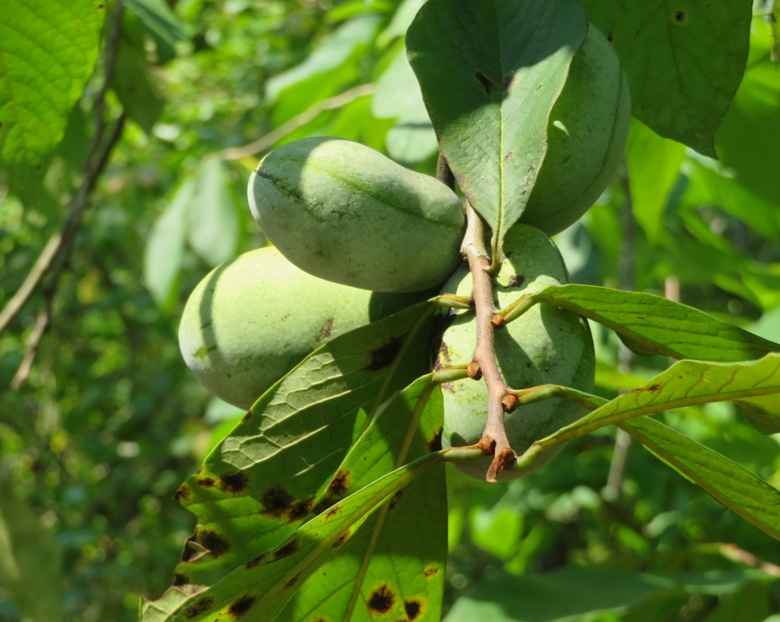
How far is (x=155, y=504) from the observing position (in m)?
5.50

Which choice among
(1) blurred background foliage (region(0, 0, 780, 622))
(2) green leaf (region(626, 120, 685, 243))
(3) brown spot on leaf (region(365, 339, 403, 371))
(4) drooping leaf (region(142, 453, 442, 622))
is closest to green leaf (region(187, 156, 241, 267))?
(1) blurred background foliage (region(0, 0, 780, 622))

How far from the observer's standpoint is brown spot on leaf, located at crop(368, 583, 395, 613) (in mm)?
898

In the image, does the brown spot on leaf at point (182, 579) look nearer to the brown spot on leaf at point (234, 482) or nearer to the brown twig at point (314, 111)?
the brown spot on leaf at point (234, 482)

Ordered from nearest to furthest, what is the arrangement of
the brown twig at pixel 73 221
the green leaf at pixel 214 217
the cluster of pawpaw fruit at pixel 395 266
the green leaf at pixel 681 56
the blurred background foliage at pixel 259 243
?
the cluster of pawpaw fruit at pixel 395 266 → the green leaf at pixel 681 56 → the brown twig at pixel 73 221 → the blurred background foliage at pixel 259 243 → the green leaf at pixel 214 217

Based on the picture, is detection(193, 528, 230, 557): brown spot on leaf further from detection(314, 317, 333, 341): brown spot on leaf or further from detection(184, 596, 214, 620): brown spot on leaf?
detection(314, 317, 333, 341): brown spot on leaf

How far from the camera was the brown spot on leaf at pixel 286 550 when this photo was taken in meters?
0.75

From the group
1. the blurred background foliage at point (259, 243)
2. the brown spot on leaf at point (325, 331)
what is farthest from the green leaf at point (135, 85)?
the brown spot on leaf at point (325, 331)

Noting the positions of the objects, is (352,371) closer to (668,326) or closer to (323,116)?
(668,326)

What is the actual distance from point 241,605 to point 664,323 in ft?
1.45

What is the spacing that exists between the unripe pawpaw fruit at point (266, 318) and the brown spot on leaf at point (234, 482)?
4.0 inches

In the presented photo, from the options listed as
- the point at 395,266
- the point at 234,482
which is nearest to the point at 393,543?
the point at 234,482

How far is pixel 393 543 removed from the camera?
90 centimetres

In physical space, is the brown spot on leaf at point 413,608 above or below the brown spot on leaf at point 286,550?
below

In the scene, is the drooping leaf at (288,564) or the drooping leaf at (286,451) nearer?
the drooping leaf at (288,564)
